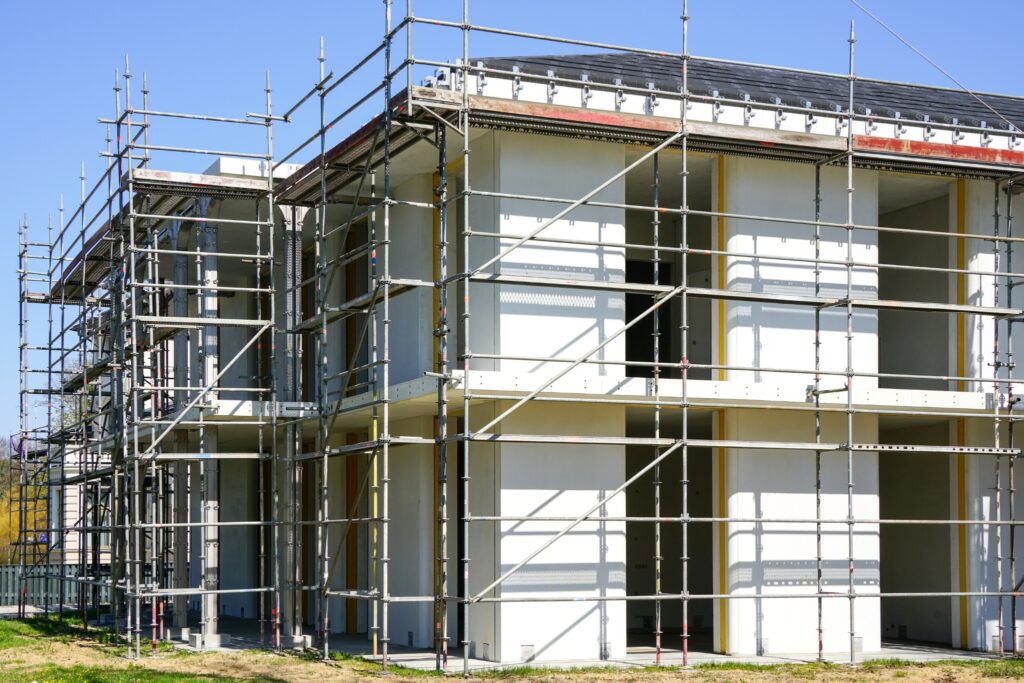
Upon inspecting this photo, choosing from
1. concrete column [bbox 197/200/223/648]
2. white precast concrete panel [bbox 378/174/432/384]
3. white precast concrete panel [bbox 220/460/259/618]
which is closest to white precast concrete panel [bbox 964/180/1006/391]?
white precast concrete panel [bbox 378/174/432/384]

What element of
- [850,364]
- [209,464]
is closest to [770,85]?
Result: [850,364]

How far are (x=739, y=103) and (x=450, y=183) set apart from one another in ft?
11.5

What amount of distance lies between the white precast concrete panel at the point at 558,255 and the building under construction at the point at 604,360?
3 centimetres

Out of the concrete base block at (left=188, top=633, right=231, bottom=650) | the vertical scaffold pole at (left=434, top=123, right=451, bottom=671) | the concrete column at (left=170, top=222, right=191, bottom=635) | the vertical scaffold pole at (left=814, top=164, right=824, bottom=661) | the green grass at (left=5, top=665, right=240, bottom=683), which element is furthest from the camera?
the concrete column at (left=170, top=222, right=191, bottom=635)

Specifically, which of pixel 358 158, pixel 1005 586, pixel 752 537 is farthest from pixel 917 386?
pixel 358 158

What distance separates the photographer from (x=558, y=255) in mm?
15398

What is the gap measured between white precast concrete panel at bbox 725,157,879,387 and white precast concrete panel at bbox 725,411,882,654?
73cm

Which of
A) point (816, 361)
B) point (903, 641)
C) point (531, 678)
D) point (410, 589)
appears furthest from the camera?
point (903, 641)

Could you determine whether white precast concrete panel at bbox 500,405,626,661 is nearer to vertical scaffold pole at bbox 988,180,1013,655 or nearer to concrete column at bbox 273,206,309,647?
concrete column at bbox 273,206,309,647

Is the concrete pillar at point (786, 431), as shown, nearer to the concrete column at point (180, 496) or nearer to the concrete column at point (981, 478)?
the concrete column at point (981, 478)

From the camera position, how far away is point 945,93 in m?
21.1

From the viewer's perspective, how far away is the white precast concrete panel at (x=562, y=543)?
14.9 metres

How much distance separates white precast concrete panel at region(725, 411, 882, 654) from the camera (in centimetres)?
1585

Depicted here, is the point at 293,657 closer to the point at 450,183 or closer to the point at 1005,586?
the point at 450,183
